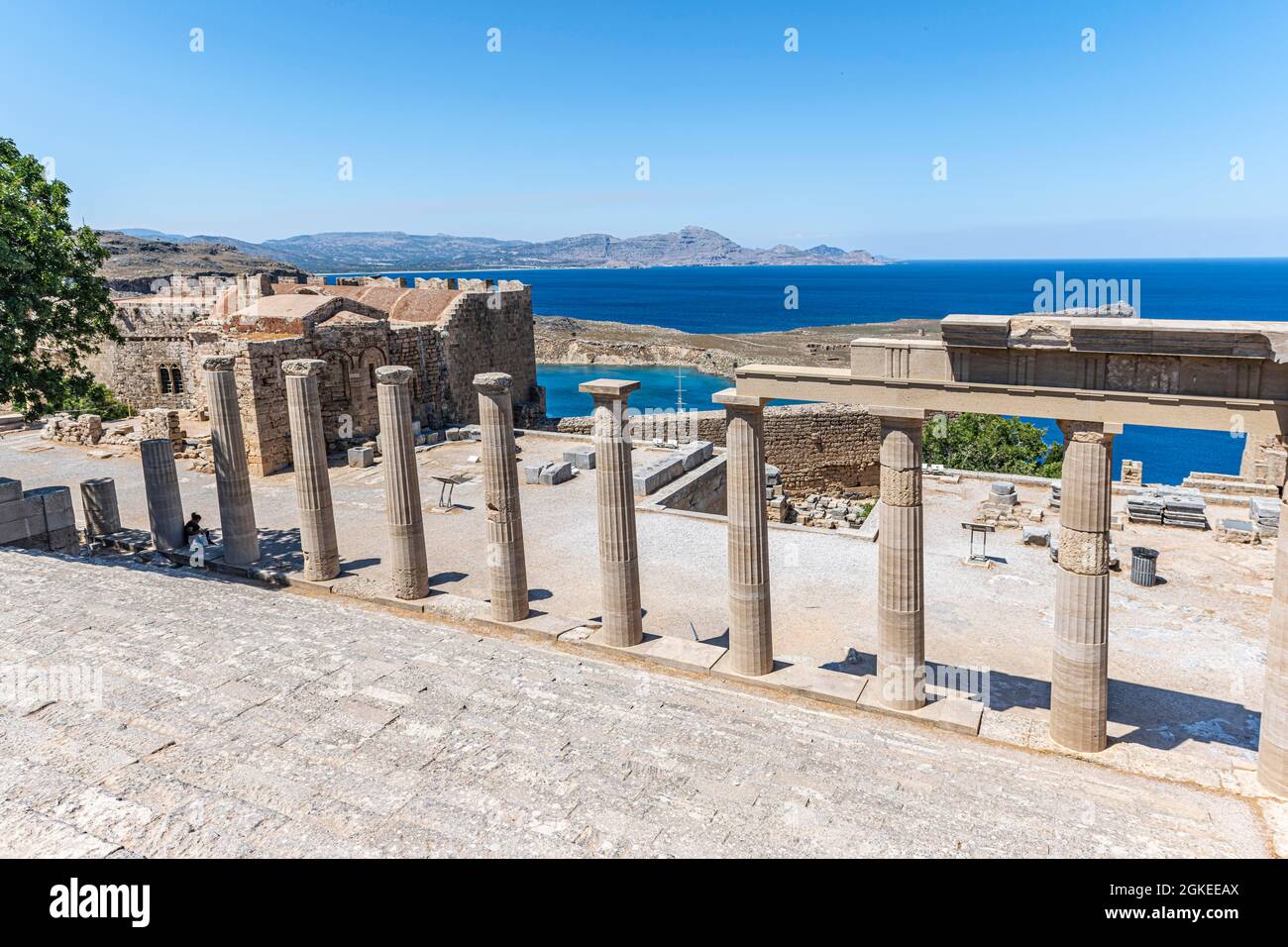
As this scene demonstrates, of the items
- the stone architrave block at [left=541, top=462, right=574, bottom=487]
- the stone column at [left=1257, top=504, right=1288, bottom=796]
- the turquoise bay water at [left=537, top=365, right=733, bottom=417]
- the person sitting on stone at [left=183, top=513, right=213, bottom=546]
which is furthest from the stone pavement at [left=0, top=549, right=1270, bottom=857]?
the turquoise bay water at [left=537, top=365, right=733, bottom=417]

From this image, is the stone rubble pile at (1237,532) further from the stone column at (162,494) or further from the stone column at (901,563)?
the stone column at (162,494)

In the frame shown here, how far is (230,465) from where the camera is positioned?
14.8 meters

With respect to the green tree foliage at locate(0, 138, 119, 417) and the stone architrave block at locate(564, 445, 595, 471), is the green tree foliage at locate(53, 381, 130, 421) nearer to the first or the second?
the green tree foliage at locate(0, 138, 119, 417)

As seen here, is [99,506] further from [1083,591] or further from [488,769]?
[1083,591]

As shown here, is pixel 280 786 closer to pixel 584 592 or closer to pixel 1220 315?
pixel 584 592

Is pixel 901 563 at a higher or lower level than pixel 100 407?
lower

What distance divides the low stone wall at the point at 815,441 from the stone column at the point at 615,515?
16.4 meters

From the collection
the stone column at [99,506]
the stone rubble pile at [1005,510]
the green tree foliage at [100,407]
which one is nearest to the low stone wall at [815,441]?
the stone rubble pile at [1005,510]

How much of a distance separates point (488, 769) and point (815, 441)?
21.3 metres

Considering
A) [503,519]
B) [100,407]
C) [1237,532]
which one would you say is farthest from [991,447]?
[100,407]

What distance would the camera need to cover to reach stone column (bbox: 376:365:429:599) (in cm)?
1298

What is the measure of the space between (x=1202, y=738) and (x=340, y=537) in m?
15.0

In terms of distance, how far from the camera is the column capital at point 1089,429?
322 inches

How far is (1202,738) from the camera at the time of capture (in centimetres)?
980
